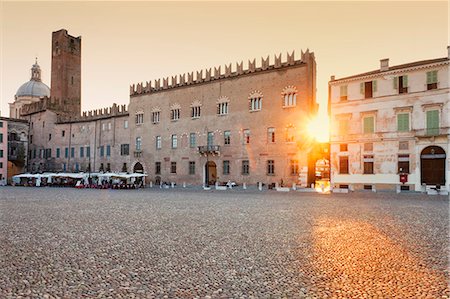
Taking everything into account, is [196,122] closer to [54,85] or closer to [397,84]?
[397,84]

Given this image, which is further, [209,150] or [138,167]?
[138,167]

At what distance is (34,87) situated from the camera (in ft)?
261

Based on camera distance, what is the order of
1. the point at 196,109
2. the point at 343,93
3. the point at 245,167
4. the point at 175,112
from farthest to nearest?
the point at 175,112, the point at 196,109, the point at 245,167, the point at 343,93

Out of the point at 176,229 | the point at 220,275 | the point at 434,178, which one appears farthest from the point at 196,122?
the point at 220,275

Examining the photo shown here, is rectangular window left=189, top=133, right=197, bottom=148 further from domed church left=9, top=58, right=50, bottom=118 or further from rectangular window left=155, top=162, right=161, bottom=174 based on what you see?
domed church left=9, top=58, right=50, bottom=118

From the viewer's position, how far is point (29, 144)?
57062 millimetres

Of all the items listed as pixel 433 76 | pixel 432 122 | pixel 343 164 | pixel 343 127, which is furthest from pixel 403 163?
pixel 433 76

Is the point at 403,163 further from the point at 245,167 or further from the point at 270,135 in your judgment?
the point at 245,167

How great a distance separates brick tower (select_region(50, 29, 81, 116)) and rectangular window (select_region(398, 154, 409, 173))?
50.5m

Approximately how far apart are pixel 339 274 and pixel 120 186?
3206 centimetres

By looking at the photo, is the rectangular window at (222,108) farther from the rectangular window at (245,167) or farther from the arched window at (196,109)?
the rectangular window at (245,167)

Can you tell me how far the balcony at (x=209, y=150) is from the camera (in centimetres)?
3706

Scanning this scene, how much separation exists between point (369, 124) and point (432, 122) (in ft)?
15.1

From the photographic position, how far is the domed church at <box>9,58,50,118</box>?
257ft
